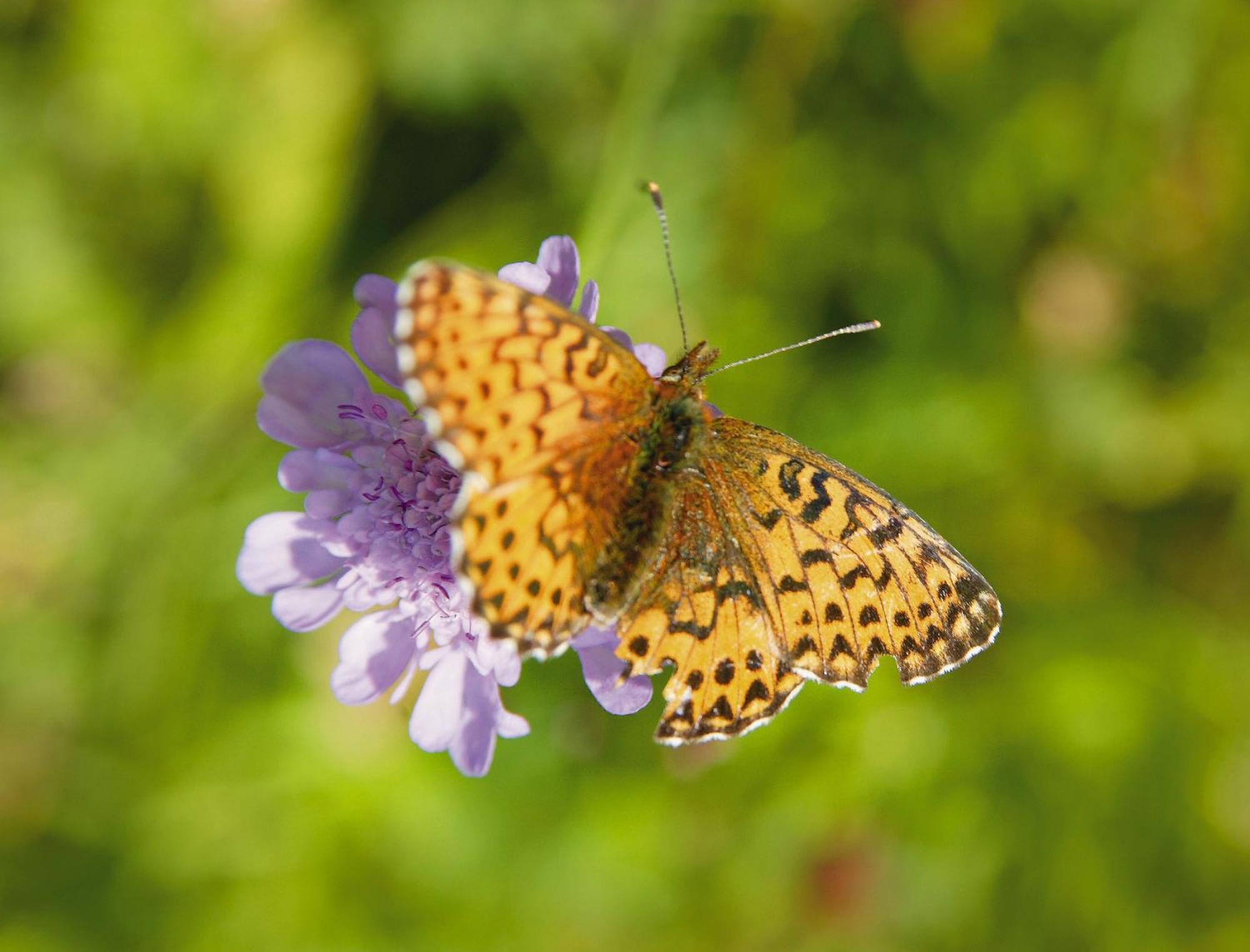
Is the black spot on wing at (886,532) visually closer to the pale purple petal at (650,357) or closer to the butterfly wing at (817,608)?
the butterfly wing at (817,608)

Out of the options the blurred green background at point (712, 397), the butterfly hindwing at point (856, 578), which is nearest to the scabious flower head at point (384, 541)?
the butterfly hindwing at point (856, 578)

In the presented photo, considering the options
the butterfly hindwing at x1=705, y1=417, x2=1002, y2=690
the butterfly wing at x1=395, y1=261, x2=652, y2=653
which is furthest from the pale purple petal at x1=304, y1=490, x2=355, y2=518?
the butterfly hindwing at x1=705, y1=417, x2=1002, y2=690

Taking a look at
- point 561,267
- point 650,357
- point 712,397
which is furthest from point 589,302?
point 712,397

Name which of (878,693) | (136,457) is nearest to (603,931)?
(878,693)

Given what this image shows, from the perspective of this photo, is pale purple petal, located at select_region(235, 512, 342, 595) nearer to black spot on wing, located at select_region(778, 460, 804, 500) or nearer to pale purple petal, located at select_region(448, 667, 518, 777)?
pale purple petal, located at select_region(448, 667, 518, 777)

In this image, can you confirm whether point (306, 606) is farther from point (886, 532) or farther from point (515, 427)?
point (886, 532)

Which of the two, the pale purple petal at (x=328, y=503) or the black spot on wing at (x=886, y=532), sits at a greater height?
the pale purple petal at (x=328, y=503)

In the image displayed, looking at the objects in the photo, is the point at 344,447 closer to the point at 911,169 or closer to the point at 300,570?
the point at 300,570
